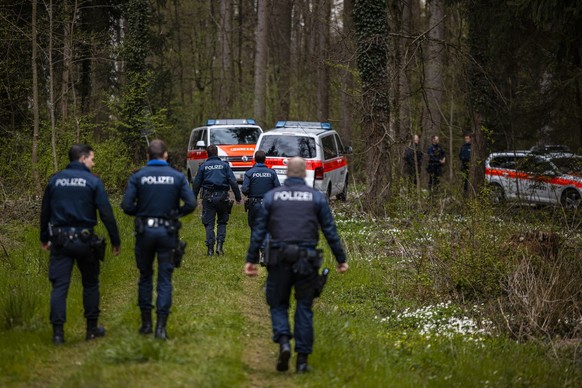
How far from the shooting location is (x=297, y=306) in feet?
25.3

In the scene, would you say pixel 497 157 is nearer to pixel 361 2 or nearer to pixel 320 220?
pixel 361 2

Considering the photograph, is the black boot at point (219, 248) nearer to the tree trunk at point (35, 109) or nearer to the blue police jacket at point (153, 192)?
the tree trunk at point (35, 109)

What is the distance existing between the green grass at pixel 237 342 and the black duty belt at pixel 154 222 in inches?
45.7

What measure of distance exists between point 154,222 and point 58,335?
5.16 feet

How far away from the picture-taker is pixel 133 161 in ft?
91.2

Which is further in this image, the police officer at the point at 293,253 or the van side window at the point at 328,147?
the van side window at the point at 328,147

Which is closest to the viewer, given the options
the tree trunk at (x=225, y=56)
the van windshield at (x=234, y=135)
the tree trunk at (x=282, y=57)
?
the van windshield at (x=234, y=135)

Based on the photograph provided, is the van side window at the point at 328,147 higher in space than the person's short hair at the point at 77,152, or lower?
lower

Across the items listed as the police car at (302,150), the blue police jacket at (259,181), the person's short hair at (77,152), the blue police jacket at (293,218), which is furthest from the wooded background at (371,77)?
the person's short hair at (77,152)

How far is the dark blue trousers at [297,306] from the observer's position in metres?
7.64

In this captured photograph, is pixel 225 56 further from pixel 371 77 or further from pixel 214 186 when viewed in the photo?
pixel 214 186

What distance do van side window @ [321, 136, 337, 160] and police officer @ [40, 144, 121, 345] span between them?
13230 mm

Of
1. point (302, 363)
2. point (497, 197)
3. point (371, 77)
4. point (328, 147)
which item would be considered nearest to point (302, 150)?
point (328, 147)

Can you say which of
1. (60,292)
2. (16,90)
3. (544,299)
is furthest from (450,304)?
(16,90)
